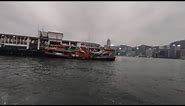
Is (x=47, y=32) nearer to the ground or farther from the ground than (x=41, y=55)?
farther from the ground

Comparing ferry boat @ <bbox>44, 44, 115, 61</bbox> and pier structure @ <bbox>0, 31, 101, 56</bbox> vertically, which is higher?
pier structure @ <bbox>0, 31, 101, 56</bbox>

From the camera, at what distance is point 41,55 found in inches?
2741

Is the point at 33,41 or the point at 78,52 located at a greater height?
the point at 33,41

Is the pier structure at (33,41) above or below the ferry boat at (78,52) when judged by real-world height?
above

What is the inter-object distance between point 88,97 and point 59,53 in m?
60.1

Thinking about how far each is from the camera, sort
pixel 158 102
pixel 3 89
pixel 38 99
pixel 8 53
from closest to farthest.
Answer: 1. pixel 38 99
2. pixel 158 102
3. pixel 3 89
4. pixel 8 53

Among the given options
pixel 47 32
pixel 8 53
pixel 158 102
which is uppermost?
pixel 47 32

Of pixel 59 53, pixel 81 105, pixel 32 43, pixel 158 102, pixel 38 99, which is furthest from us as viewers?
pixel 32 43

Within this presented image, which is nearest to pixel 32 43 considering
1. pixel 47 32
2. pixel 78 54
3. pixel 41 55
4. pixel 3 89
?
pixel 47 32

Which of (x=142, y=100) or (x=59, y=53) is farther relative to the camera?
(x=59, y=53)

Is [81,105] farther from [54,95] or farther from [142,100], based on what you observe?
[142,100]

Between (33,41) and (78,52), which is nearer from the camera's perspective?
(78,52)

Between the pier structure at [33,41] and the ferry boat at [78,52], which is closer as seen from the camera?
the ferry boat at [78,52]

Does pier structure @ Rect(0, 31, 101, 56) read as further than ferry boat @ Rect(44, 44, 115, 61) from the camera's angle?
Yes
